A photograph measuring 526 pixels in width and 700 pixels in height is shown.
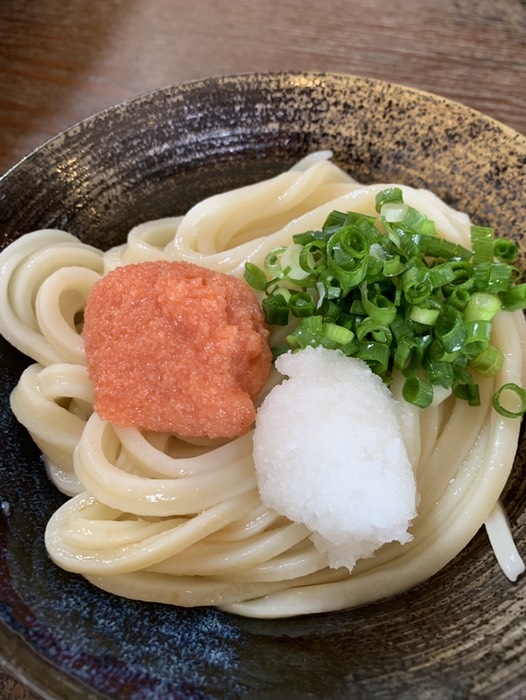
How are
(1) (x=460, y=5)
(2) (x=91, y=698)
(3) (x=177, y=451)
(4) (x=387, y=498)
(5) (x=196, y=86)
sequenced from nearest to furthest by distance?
(2) (x=91, y=698), (4) (x=387, y=498), (3) (x=177, y=451), (5) (x=196, y=86), (1) (x=460, y=5)

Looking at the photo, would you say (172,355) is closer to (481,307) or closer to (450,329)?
(450,329)

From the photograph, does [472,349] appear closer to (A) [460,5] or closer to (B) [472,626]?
(B) [472,626]

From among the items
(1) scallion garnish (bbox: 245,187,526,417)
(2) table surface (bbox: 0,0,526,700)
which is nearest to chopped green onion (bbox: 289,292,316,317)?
(1) scallion garnish (bbox: 245,187,526,417)

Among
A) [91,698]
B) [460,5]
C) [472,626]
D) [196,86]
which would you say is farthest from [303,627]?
[460,5]

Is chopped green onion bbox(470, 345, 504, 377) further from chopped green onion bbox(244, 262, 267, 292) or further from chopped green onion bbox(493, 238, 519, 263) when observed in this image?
chopped green onion bbox(244, 262, 267, 292)

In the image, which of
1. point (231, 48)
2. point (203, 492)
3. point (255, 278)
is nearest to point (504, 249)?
point (255, 278)

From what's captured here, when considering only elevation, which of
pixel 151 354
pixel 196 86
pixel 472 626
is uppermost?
pixel 196 86
